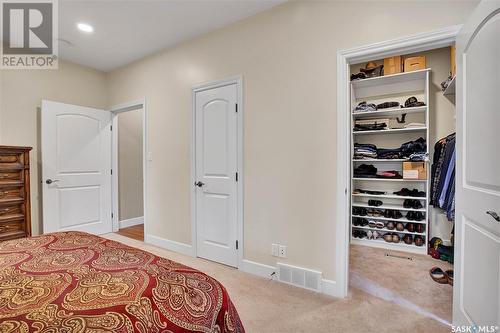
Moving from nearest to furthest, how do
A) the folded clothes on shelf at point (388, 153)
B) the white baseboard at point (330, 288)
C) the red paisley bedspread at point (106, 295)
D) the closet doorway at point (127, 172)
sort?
the red paisley bedspread at point (106, 295), the white baseboard at point (330, 288), the folded clothes on shelf at point (388, 153), the closet doorway at point (127, 172)

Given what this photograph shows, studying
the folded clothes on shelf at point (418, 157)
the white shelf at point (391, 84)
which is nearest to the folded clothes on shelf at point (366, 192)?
the folded clothes on shelf at point (418, 157)

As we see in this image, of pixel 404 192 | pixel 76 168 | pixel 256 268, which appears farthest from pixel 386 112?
pixel 76 168

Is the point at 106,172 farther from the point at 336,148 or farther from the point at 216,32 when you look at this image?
the point at 336,148

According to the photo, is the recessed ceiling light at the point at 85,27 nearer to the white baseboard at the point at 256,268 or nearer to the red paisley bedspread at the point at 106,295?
the red paisley bedspread at the point at 106,295

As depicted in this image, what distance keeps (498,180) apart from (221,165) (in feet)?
7.20

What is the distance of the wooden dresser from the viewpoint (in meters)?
2.62

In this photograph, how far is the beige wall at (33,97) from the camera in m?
3.07

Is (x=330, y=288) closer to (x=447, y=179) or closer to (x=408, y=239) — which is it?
(x=447, y=179)

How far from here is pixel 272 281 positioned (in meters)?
2.36

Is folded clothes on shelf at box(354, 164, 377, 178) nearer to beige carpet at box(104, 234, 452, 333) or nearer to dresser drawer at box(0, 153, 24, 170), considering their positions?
beige carpet at box(104, 234, 452, 333)

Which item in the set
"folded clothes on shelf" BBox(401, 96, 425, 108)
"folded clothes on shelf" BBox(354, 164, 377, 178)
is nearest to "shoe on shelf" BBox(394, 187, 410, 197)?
"folded clothes on shelf" BBox(354, 164, 377, 178)

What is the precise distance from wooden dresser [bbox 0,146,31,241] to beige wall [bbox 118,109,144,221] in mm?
1499

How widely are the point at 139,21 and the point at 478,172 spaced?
10.3ft

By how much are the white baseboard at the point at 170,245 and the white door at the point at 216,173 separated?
0.54 feet
